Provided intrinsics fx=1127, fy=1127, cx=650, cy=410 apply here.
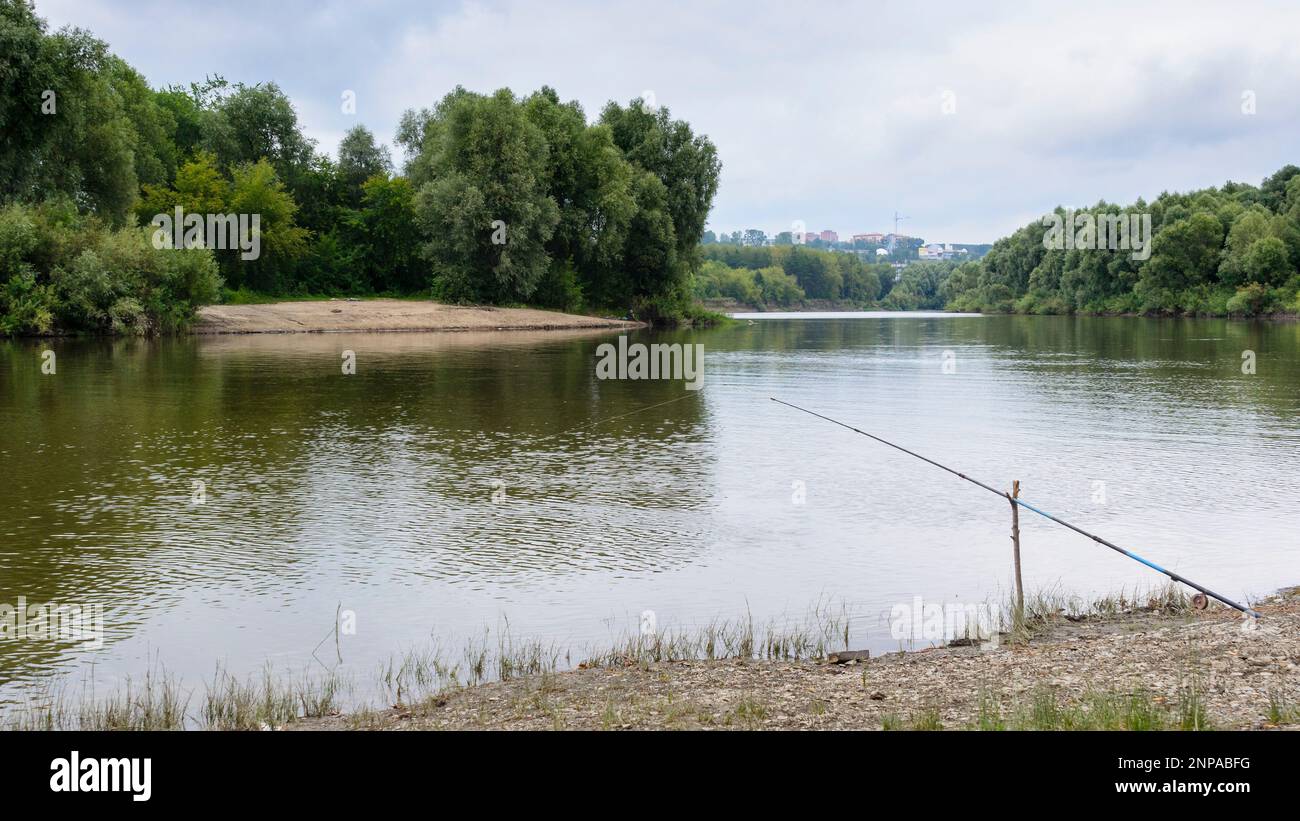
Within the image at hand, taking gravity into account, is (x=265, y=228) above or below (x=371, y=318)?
above

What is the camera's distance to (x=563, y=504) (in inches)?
776

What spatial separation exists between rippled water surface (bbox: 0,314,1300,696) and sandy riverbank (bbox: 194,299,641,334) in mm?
36313

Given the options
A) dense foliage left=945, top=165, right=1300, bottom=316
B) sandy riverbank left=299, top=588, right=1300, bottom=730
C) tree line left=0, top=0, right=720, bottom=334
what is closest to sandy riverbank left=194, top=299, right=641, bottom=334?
tree line left=0, top=0, right=720, bottom=334

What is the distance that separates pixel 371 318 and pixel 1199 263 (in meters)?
102

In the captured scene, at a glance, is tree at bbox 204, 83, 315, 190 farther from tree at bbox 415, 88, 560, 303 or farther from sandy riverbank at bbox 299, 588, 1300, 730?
sandy riverbank at bbox 299, 588, 1300, 730

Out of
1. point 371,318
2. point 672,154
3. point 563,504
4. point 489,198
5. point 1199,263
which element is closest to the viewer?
point 563,504

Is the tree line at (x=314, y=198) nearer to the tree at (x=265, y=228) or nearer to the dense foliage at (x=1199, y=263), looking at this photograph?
the tree at (x=265, y=228)

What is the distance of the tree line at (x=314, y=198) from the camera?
60.8 m

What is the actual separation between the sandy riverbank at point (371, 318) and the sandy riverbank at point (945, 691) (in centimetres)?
6799

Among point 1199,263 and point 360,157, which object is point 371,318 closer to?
point 360,157

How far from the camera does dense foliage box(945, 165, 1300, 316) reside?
124 metres

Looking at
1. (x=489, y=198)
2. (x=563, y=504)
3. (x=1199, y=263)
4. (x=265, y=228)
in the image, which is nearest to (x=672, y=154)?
(x=489, y=198)

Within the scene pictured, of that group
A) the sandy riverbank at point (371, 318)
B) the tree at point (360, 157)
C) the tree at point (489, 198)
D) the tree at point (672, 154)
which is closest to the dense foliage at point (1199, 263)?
the tree at point (672, 154)
